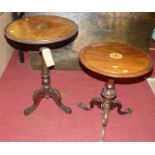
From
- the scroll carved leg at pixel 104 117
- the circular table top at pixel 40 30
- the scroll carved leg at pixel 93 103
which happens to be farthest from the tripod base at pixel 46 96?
the circular table top at pixel 40 30

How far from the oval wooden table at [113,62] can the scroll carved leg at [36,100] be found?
63 centimetres

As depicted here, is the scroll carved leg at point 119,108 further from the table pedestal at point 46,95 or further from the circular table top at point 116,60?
the circular table top at point 116,60

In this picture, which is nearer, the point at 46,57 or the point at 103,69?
the point at 103,69

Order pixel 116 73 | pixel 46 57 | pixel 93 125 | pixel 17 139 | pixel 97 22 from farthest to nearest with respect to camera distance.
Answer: pixel 97 22 → pixel 93 125 → pixel 17 139 → pixel 46 57 → pixel 116 73

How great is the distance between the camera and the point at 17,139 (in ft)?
6.45

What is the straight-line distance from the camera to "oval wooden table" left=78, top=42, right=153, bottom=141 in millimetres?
1531

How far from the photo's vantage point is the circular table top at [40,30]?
1697 mm

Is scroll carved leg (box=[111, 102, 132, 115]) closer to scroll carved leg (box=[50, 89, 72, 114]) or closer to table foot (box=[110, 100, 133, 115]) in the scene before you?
table foot (box=[110, 100, 133, 115])

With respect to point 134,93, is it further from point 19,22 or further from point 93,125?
point 19,22

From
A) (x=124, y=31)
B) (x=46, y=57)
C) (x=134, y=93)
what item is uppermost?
(x=46, y=57)

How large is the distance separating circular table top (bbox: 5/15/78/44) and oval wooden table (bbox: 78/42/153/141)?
218 mm
